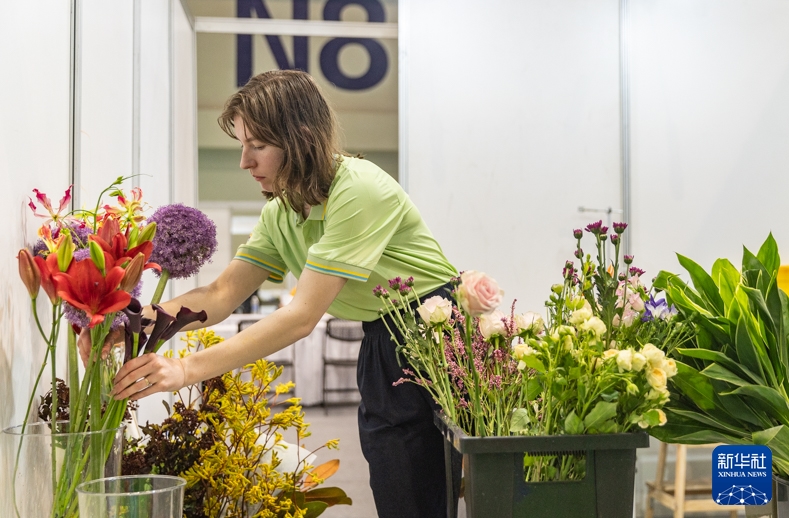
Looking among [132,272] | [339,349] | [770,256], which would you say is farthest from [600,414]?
[339,349]

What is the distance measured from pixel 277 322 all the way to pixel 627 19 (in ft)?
9.41

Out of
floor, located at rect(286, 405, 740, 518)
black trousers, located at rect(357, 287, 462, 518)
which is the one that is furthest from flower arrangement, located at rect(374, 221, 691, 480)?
floor, located at rect(286, 405, 740, 518)

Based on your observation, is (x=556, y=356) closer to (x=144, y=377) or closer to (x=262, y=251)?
(x=144, y=377)

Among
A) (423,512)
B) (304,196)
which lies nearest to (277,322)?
(304,196)

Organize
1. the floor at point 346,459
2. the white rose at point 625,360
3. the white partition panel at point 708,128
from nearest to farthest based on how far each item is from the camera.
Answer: the white rose at point 625,360 → the white partition panel at point 708,128 → the floor at point 346,459

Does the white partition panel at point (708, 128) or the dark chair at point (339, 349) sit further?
the dark chair at point (339, 349)

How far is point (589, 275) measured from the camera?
0.79m

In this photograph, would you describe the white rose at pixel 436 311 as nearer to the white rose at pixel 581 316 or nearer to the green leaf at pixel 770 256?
the white rose at pixel 581 316

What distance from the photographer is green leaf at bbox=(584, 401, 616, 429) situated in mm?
661

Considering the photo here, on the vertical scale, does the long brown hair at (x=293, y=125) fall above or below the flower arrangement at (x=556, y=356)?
above

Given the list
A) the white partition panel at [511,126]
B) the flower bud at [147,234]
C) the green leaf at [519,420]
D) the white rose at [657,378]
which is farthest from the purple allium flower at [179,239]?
the white partition panel at [511,126]

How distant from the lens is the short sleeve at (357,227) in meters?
1.11

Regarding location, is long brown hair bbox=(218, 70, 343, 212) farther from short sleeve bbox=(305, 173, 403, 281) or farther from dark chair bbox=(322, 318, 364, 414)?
dark chair bbox=(322, 318, 364, 414)

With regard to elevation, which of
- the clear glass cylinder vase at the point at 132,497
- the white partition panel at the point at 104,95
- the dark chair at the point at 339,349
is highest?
the white partition panel at the point at 104,95
